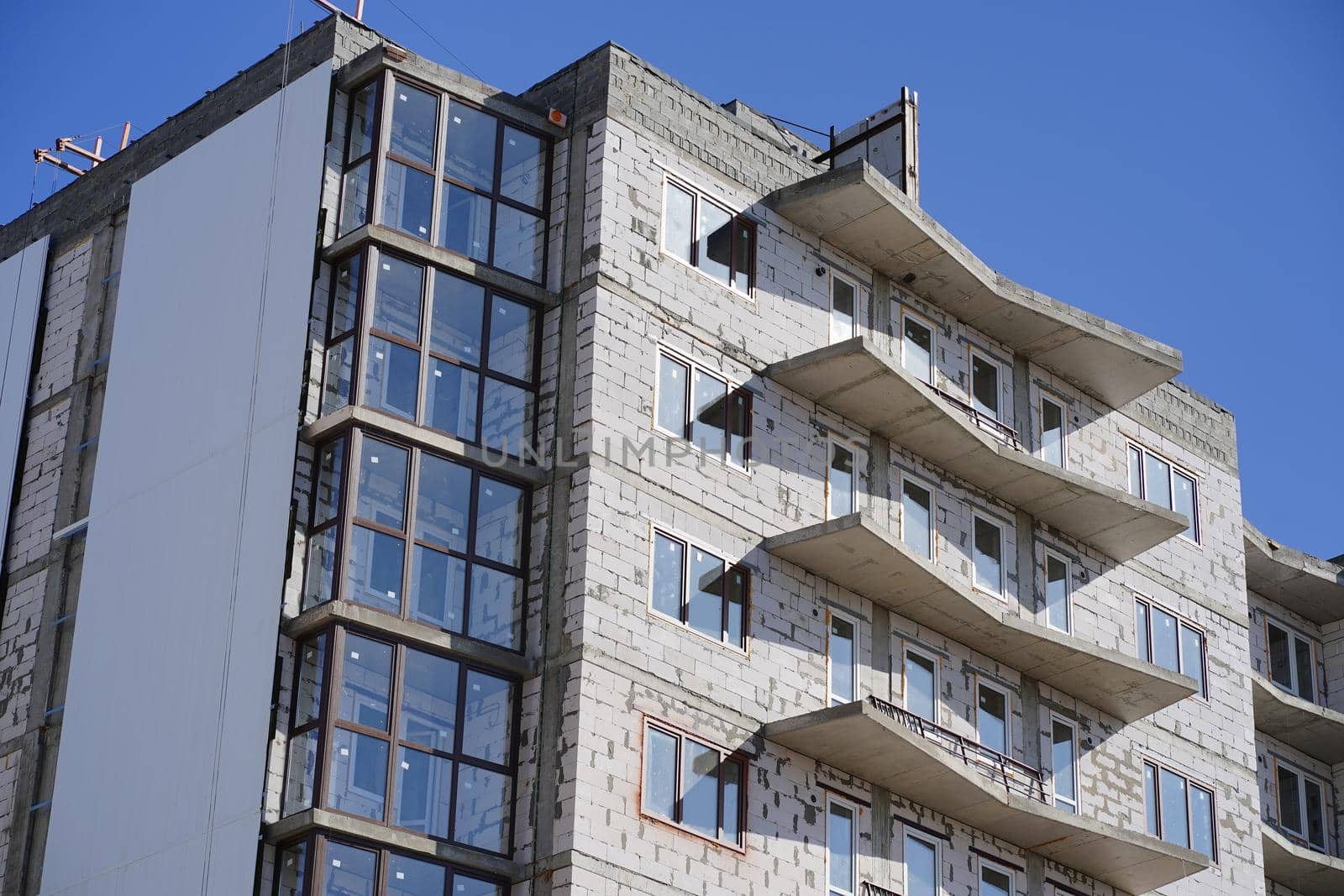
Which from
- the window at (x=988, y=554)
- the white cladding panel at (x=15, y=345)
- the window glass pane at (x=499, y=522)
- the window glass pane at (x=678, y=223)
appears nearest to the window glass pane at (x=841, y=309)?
the window glass pane at (x=678, y=223)

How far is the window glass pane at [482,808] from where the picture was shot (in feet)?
110

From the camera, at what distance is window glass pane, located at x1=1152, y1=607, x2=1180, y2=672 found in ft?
150

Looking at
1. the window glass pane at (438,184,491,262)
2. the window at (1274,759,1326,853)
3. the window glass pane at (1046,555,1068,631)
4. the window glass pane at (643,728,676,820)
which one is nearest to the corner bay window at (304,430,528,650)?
the window glass pane at (643,728,676,820)

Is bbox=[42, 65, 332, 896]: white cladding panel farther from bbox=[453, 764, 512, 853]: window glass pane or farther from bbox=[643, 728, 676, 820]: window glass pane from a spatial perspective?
bbox=[643, 728, 676, 820]: window glass pane

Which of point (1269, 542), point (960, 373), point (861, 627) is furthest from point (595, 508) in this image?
point (1269, 542)

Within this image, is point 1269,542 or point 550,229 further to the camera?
point 1269,542

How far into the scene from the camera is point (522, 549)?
35.9 m

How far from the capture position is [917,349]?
42.9 meters

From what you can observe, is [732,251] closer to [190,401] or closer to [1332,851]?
[190,401]

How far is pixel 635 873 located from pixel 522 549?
5.45 m

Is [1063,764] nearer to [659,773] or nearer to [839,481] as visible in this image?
[839,481]

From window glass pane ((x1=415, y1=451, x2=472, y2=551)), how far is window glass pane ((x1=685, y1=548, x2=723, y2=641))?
3.87 m

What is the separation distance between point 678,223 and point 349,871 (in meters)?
12.9

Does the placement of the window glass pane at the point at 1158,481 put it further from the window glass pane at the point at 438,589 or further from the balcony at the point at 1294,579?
the window glass pane at the point at 438,589
